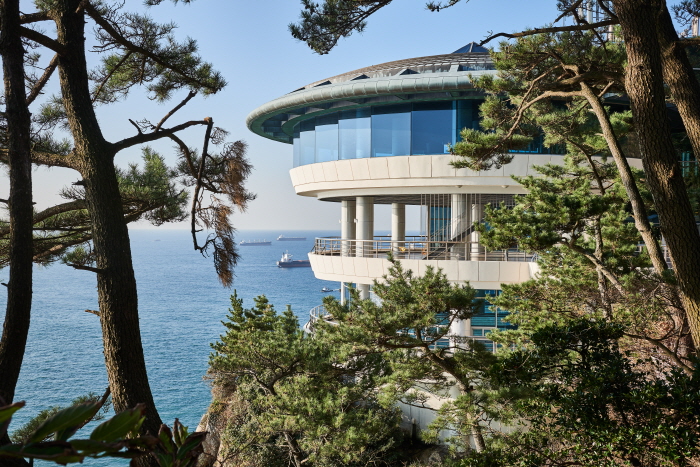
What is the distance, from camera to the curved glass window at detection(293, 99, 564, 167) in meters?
18.2

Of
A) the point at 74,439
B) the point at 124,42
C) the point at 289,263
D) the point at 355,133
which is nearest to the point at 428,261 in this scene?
the point at 355,133

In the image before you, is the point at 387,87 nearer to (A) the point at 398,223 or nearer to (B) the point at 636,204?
(A) the point at 398,223

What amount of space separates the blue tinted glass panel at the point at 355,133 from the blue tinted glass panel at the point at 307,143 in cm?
162

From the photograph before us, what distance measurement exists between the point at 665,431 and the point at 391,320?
617 centimetres

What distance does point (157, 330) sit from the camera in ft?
206

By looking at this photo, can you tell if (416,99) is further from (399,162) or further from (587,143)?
(587,143)

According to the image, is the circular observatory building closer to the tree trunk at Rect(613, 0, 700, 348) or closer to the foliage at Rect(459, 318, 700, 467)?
the tree trunk at Rect(613, 0, 700, 348)

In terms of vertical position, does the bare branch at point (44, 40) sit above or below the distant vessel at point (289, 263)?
above

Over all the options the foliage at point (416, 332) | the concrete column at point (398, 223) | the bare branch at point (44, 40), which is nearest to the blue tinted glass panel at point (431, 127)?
the concrete column at point (398, 223)

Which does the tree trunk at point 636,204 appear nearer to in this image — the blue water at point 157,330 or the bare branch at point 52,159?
the bare branch at point 52,159

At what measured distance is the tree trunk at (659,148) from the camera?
20.3 ft

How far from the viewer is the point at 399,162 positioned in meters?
18.3

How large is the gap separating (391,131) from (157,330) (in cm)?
5146

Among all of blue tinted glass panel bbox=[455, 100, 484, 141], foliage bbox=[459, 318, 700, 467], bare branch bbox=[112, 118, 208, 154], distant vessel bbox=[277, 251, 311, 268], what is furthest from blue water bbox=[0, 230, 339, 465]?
blue tinted glass panel bbox=[455, 100, 484, 141]
